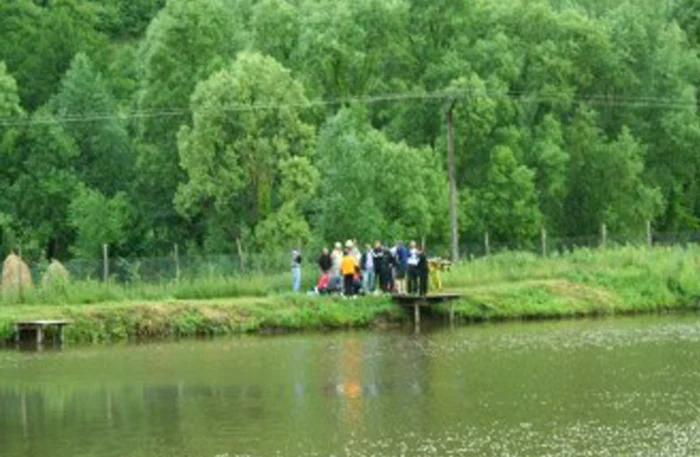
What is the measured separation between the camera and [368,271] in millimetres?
50250

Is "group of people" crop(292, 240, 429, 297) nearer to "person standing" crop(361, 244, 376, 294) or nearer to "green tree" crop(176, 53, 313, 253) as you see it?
"person standing" crop(361, 244, 376, 294)

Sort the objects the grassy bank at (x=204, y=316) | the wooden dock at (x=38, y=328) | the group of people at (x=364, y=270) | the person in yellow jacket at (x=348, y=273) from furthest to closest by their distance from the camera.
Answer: the group of people at (x=364, y=270), the person in yellow jacket at (x=348, y=273), the grassy bank at (x=204, y=316), the wooden dock at (x=38, y=328)

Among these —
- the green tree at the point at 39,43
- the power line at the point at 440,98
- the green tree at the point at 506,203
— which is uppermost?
the green tree at the point at 39,43

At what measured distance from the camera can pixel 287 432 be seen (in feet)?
86.1

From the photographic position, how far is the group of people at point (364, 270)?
49.0 metres

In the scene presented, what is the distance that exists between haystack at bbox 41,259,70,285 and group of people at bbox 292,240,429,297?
22.5ft

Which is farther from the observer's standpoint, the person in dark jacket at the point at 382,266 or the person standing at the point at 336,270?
the person in dark jacket at the point at 382,266

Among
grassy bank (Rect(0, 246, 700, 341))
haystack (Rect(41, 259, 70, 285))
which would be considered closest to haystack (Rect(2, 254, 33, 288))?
haystack (Rect(41, 259, 70, 285))

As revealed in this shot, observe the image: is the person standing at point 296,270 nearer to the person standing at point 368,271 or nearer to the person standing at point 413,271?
the person standing at point 368,271

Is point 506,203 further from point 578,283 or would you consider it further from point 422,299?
point 422,299

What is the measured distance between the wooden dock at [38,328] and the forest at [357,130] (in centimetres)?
2303

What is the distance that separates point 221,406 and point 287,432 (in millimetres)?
3999

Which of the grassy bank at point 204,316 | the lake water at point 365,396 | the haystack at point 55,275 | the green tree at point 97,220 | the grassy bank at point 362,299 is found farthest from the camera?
the green tree at point 97,220

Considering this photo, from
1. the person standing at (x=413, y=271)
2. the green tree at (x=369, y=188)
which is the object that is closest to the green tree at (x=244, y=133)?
the green tree at (x=369, y=188)
